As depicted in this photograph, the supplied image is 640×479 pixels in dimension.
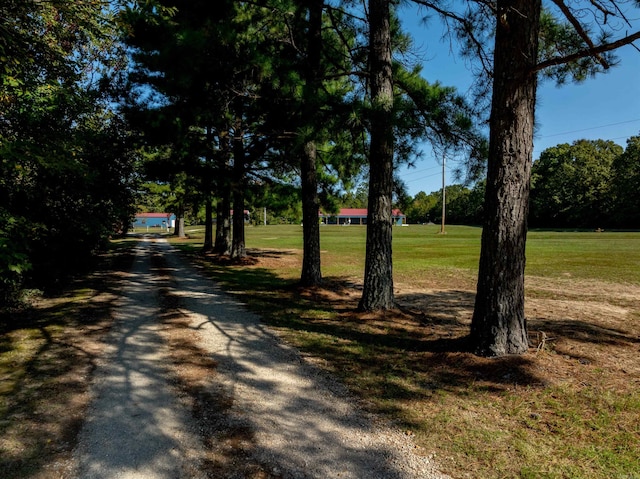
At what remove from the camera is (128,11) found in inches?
176

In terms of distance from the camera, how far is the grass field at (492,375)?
111 inches

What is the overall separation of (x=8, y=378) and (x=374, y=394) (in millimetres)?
4063

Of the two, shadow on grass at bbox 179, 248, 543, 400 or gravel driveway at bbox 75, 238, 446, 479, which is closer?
gravel driveway at bbox 75, 238, 446, 479

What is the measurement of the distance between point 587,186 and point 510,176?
66.1 meters

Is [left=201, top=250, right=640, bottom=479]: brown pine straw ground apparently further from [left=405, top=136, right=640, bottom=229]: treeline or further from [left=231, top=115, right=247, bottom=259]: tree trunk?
[left=405, top=136, right=640, bottom=229]: treeline

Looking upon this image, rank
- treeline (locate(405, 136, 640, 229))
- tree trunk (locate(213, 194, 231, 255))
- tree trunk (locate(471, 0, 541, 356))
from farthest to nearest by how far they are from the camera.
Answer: treeline (locate(405, 136, 640, 229)), tree trunk (locate(213, 194, 231, 255)), tree trunk (locate(471, 0, 541, 356))

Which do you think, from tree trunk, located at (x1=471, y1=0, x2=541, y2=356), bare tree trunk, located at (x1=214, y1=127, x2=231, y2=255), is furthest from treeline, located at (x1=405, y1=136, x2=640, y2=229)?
tree trunk, located at (x1=471, y1=0, x2=541, y2=356)

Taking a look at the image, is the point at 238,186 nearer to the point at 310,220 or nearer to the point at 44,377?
the point at 310,220

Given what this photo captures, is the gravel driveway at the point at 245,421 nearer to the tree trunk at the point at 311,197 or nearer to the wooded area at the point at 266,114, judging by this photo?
the wooded area at the point at 266,114

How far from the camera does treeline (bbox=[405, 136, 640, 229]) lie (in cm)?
5231

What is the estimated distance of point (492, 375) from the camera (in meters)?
4.14

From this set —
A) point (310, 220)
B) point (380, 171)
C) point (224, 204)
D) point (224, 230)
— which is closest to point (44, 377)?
point (380, 171)

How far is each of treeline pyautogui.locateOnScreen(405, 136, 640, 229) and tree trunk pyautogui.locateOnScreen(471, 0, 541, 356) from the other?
155 feet

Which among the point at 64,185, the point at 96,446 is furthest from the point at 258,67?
the point at 96,446
